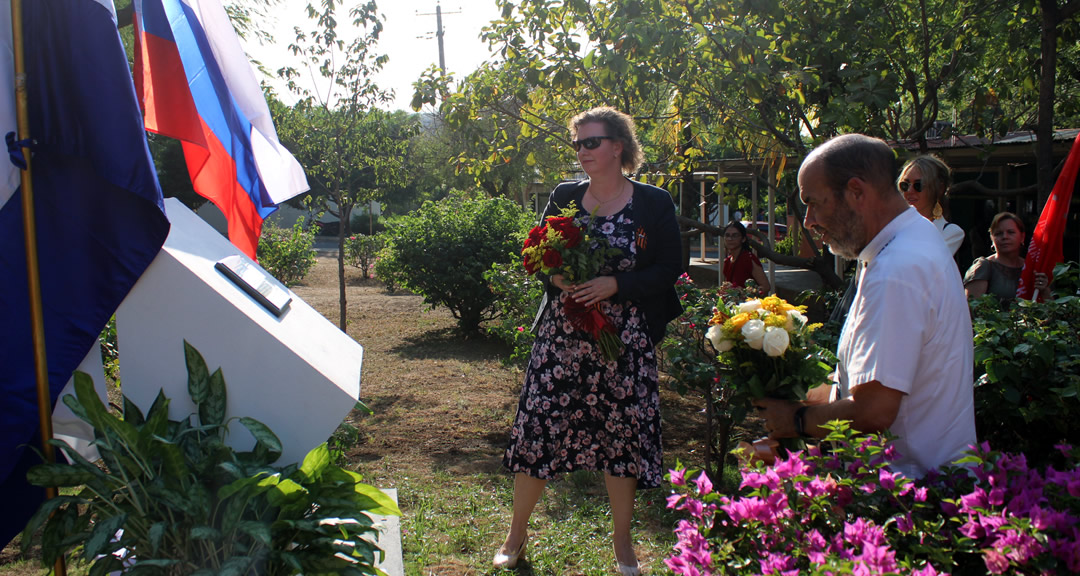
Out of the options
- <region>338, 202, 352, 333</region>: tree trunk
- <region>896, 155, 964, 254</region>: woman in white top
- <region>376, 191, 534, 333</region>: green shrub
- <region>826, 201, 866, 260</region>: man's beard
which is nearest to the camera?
<region>826, 201, 866, 260</region>: man's beard

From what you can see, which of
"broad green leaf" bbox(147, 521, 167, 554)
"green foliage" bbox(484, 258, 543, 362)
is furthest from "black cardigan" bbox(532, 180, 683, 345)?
"green foliage" bbox(484, 258, 543, 362)

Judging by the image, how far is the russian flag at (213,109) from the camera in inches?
129

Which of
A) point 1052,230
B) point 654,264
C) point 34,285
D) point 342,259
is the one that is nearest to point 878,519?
point 654,264

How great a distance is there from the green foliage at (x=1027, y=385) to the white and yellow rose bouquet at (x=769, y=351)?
2.79 ft

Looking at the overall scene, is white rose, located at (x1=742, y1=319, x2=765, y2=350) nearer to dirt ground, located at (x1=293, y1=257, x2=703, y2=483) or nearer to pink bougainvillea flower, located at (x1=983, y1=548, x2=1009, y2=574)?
pink bougainvillea flower, located at (x1=983, y1=548, x2=1009, y2=574)

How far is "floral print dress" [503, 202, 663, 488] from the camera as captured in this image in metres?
3.36

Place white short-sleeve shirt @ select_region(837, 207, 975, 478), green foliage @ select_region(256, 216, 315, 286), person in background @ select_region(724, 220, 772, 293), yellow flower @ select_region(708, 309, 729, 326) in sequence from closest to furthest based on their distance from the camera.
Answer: white short-sleeve shirt @ select_region(837, 207, 975, 478) < yellow flower @ select_region(708, 309, 729, 326) < person in background @ select_region(724, 220, 772, 293) < green foliage @ select_region(256, 216, 315, 286)

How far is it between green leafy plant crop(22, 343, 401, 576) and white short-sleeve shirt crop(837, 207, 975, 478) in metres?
1.46

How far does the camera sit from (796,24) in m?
5.68

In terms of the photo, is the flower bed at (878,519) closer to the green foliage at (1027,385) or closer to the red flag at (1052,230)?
the green foliage at (1027,385)

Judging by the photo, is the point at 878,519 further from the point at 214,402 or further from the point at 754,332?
the point at 214,402

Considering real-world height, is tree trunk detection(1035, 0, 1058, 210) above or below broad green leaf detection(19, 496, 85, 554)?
above

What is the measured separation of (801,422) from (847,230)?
511 millimetres

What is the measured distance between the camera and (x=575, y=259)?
10.6 ft
